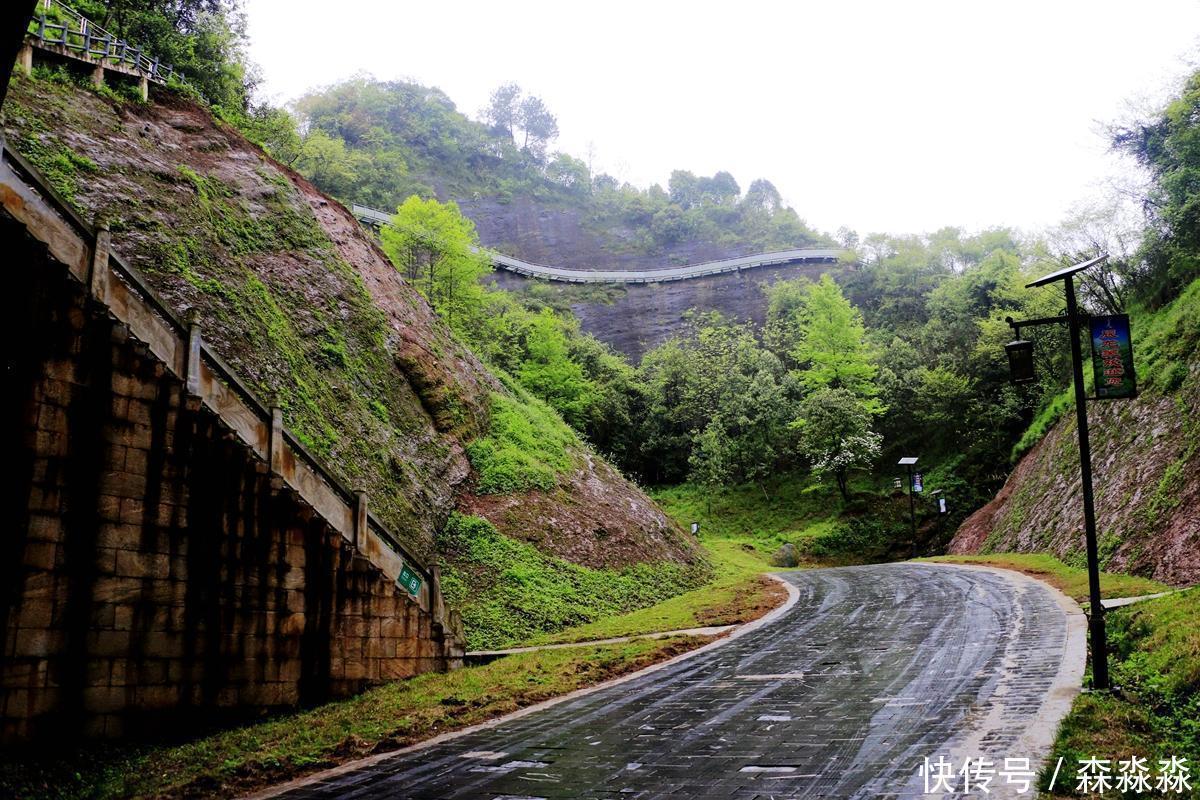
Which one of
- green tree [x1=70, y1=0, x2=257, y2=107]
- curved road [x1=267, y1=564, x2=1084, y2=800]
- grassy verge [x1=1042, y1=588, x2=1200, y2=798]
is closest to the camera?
grassy verge [x1=1042, y1=588, x2=1200, y2=798]

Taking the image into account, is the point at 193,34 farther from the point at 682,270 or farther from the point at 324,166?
the point at 682,270

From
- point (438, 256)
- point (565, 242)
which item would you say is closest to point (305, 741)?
point (438, 256)

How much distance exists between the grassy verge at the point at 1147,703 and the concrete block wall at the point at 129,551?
31.1ft

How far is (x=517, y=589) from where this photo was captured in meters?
18.7

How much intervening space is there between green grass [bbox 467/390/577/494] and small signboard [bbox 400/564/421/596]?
8.70m

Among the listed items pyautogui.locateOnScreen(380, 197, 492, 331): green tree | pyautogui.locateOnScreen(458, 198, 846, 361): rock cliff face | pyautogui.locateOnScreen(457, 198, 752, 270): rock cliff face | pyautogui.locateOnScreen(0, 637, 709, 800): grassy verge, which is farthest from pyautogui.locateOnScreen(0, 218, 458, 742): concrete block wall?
pyautogui.locateOnScreen(457, 198, 752, 270): rock cliff face

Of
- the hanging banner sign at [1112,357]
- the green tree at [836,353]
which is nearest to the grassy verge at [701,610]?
the hanging banner sign at [1112,357]

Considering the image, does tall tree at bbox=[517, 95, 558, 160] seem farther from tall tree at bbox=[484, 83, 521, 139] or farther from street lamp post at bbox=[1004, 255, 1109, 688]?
street lamp post at bbox=[1004, 255, 1109, 688]

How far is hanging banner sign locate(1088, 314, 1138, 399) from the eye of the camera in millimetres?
9938

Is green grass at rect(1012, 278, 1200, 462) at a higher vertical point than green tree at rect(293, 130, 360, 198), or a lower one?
lower

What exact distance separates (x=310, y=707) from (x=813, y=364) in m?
40.7

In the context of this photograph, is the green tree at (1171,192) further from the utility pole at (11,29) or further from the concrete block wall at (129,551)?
the utility pole at (11,29)

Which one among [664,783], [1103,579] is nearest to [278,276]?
[664,783]

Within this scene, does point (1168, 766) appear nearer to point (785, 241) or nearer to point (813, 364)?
point (813, 364)
